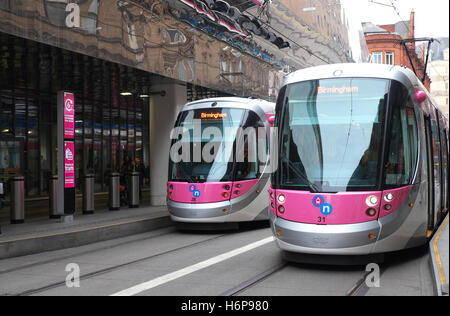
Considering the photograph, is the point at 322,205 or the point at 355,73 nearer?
the point at 322,205

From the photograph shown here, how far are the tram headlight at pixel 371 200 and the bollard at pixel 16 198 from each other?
858 cm

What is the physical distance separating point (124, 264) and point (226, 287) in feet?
8.69

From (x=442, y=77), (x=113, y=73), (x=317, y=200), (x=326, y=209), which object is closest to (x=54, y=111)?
(x=113, y=73)

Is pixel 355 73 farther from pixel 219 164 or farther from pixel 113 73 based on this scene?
pixel 113 73

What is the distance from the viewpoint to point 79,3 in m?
12.8

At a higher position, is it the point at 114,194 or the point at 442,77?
the point at 442,77

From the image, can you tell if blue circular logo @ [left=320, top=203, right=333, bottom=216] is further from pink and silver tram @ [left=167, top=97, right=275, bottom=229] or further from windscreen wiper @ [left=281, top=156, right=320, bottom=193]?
pink and silver tram @ [left=167, top=97, right=275, bottom=229]

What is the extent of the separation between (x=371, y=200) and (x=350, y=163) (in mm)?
631

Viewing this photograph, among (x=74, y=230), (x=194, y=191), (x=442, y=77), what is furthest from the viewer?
(x=442, y=77)

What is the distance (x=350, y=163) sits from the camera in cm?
834

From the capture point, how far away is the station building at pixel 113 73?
1262 centimetres

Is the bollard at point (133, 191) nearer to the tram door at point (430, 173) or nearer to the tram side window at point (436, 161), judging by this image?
the tram side window at point (436, 161)

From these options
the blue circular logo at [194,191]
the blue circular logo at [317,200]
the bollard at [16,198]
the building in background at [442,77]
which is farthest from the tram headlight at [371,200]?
the building in background at [442,77]
